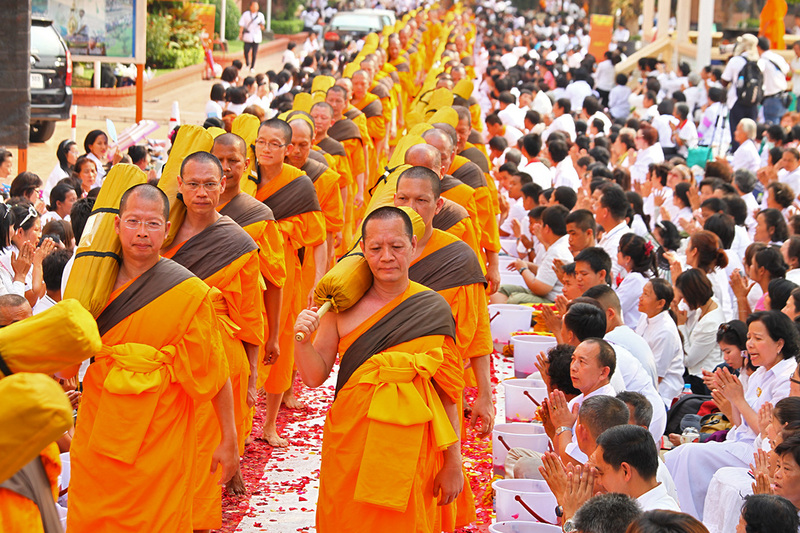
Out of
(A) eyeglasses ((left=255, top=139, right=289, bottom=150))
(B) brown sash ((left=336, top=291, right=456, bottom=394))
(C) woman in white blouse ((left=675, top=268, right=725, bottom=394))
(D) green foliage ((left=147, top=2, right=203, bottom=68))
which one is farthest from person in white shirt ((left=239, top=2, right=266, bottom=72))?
(B) brown sash ((left=336, top=291, right=456, bottom=394))

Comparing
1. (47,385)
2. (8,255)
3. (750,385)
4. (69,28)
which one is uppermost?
(69,28)

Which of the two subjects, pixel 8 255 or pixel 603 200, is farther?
pixel 603 200

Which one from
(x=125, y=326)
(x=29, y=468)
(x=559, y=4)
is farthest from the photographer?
(x=559, y=4)

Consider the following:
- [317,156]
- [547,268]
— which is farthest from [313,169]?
[547,268]

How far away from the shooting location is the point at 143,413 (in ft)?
13.2

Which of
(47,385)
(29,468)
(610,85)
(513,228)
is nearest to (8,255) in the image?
(29,468)

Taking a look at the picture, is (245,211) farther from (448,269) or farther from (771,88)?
(771,88)

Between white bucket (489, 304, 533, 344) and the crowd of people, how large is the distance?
1.88ft

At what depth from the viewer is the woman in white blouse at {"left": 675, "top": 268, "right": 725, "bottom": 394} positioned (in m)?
7.02

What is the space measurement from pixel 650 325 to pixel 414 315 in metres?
2.94

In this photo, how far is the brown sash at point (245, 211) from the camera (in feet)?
18.5

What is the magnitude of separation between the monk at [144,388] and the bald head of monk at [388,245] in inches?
27.6

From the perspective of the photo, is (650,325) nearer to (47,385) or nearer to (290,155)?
(290,155)

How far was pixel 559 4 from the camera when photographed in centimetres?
5350
